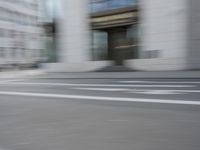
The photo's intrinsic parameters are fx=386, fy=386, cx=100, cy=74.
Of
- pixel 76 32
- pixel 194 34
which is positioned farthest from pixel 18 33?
pixel 194 34

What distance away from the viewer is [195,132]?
16.3 feet

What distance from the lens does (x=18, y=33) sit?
207 ft

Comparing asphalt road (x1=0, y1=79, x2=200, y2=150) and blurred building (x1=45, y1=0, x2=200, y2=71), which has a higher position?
blurred building (x1=45, y1=0, x2=200, y2=71)

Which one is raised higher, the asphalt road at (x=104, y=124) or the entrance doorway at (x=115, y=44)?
the entrance doorway at (x=115, y=44)

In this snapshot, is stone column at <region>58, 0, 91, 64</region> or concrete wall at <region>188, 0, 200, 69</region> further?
stone column at <region>58, 0, 91, 64</region>

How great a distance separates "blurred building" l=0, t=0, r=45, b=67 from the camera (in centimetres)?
5878

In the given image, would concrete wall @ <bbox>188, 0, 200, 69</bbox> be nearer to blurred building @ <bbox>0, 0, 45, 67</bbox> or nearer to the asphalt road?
the asphalt road

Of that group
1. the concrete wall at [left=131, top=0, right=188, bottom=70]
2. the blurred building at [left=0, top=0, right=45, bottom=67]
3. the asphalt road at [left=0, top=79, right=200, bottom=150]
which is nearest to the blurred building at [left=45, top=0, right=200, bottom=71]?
the concrete wall at [left=131, top=0, right=188, bottom=70]

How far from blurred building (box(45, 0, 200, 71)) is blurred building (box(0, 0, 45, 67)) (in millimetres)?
29851

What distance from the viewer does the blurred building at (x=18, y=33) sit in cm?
5878

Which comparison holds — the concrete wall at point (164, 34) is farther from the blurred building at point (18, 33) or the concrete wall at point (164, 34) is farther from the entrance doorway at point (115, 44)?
the blurred building at point (18, 33)

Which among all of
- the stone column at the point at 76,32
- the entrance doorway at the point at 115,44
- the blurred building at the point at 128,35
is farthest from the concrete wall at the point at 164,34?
the stone column at the point at 76,32

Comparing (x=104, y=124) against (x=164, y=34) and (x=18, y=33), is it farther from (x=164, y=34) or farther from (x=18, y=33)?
(x=18, y=33)

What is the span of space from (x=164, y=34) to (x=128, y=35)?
10.9 ft
